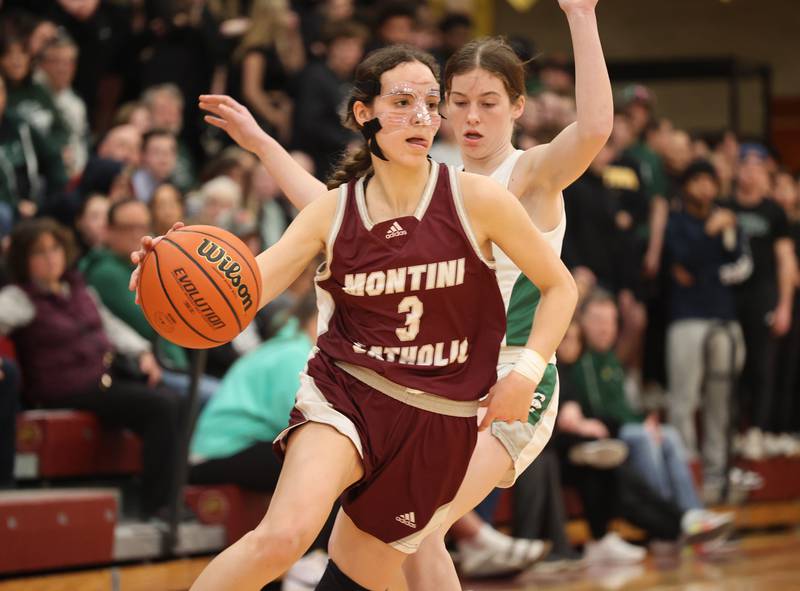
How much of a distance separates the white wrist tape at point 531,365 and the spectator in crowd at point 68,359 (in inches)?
121

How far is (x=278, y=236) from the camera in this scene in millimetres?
8305

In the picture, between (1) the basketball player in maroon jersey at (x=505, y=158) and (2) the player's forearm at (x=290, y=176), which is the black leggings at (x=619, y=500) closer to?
(1) the basketball player in maroon jersey at (x=505, y=158)

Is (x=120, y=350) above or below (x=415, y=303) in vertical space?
below

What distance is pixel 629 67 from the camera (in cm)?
1552

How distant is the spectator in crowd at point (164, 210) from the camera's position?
7254 millimetres

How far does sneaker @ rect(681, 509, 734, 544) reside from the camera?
8.02 meters

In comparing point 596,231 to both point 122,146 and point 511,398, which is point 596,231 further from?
point 511,398

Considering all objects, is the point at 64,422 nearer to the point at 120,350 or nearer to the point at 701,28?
the point at 120,350

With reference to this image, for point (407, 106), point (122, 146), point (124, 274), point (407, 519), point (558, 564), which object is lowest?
point (558, 564)

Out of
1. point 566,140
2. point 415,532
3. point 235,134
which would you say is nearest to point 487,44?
point 566,140

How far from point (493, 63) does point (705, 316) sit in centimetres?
616

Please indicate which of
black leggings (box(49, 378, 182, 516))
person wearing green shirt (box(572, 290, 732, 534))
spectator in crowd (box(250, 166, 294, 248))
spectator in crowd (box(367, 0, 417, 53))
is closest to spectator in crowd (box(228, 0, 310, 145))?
spectator in crowd (box(367, 0, 417, 53))

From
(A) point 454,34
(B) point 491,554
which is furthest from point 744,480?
(A) point 454,34

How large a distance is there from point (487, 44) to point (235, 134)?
80cm
